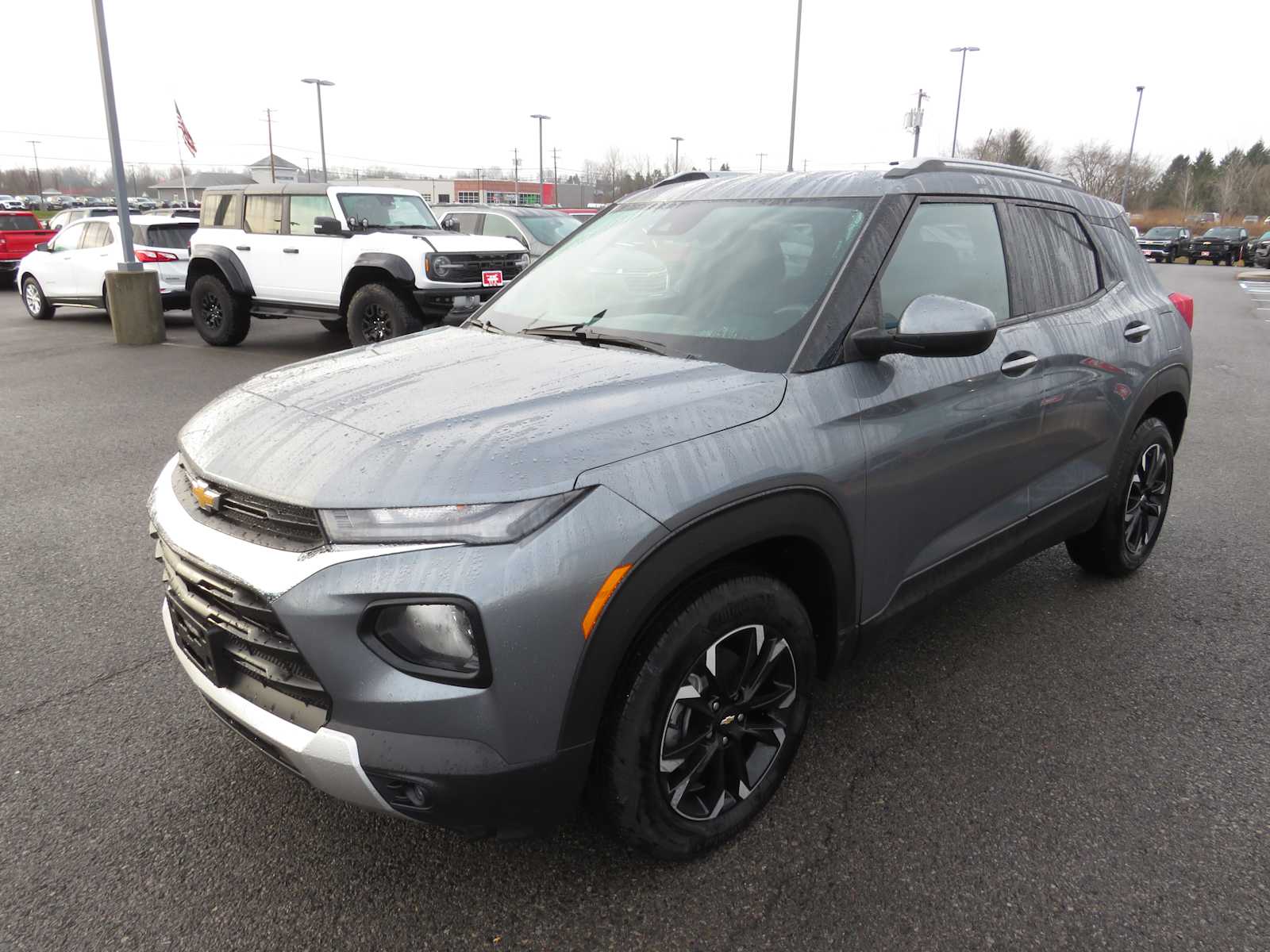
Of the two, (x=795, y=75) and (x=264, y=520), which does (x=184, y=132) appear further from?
(x=264, y=520)

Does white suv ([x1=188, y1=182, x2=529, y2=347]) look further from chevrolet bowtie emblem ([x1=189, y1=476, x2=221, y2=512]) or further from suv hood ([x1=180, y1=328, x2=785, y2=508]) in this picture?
chevrolet bowtie emblem ([x1=189, y1=476, x2=221, y2=512])

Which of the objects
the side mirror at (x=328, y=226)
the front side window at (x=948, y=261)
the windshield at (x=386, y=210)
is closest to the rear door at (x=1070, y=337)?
the front side window at (x=948, y=261)

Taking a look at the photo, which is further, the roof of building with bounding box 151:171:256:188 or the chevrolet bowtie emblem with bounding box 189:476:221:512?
the roof of building with bounding box 151:171:256:188

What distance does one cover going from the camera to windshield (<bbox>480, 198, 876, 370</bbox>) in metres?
2.58

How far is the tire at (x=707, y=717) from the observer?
205 cm

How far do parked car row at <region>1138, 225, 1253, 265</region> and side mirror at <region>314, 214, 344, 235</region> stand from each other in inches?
1318

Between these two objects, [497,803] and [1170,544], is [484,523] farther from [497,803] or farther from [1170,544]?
[1170,544]

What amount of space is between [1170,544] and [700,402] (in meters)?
3.67

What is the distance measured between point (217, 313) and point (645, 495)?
11149 millimetres

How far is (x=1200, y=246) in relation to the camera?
35.9 m

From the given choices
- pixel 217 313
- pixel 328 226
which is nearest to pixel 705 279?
pixel 328 226

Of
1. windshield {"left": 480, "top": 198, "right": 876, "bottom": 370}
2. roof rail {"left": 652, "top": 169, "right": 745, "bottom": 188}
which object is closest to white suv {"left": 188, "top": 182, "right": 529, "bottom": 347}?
roof rail {"left": 652, "top": 169, "right": 745, "bottom": 188}

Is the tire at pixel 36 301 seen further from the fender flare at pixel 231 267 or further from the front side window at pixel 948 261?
the front side window at pixel 948 261

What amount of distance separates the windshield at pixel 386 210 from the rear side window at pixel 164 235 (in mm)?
3727
